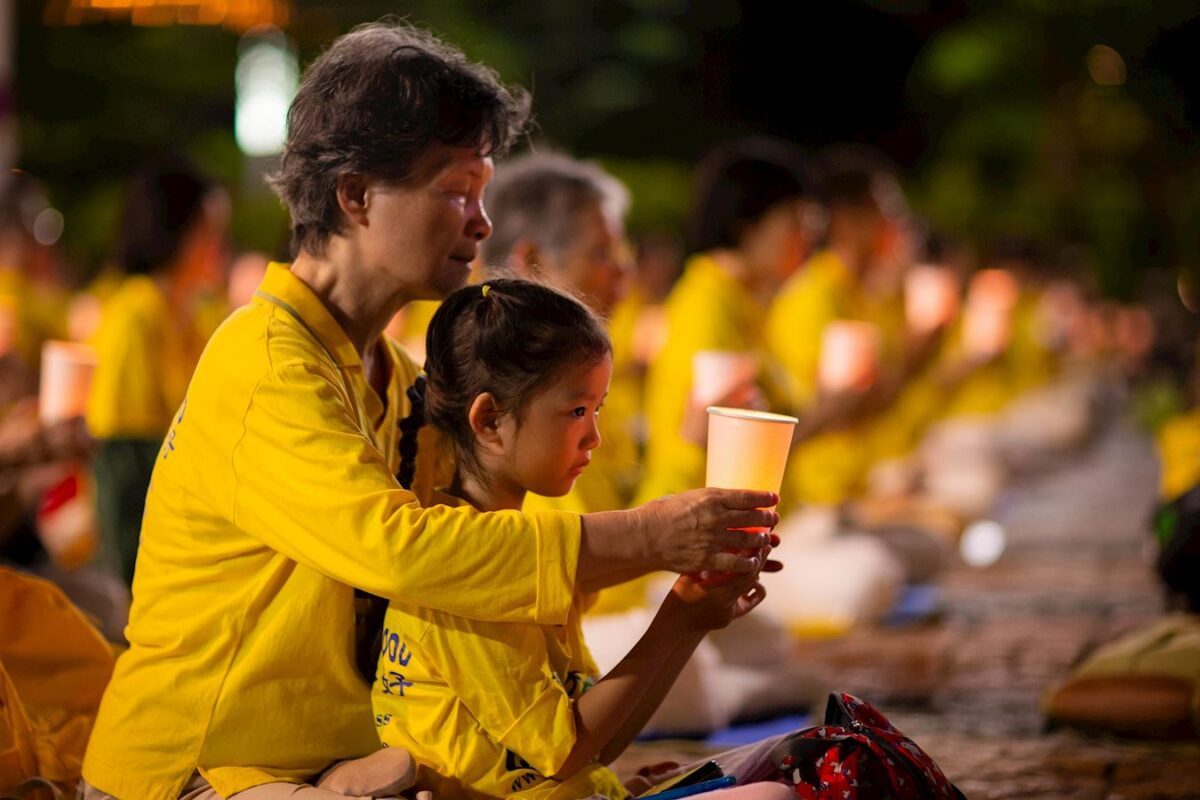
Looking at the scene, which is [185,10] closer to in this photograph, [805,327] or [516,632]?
[805,327]

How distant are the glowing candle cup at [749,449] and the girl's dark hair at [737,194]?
3.61 meters

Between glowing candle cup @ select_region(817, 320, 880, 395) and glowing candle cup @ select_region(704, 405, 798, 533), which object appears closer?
glowing candle cup @ select_region(704, 405, 798, 533)

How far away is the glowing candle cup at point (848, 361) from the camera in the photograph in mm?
6582

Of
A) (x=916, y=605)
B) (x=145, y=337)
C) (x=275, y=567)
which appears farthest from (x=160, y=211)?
(x=275, y=567)

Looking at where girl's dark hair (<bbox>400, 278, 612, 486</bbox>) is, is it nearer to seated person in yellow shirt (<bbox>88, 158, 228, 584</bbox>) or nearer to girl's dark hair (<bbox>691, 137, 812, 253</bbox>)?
girl's dark hair (<bbox>691, 137, 812, 253</bbox>)

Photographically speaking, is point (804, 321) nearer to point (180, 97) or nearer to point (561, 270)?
point (561, 270)

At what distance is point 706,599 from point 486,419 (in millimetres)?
490

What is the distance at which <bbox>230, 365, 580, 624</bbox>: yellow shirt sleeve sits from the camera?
2682mm

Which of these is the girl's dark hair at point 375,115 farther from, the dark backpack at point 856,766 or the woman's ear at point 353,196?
the dark backpack at point 856,766

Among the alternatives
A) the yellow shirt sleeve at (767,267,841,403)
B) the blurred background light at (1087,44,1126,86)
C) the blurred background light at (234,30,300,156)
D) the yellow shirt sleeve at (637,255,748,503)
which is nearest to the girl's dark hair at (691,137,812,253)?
the yellow shirt sleeve at (637,255,748,503)

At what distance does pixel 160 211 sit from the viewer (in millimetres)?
6852

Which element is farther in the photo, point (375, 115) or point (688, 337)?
point (688, 337)

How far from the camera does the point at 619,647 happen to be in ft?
16.2

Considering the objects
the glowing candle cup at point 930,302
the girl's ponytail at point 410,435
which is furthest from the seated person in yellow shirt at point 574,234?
the glowing candle cup at point 930,302
